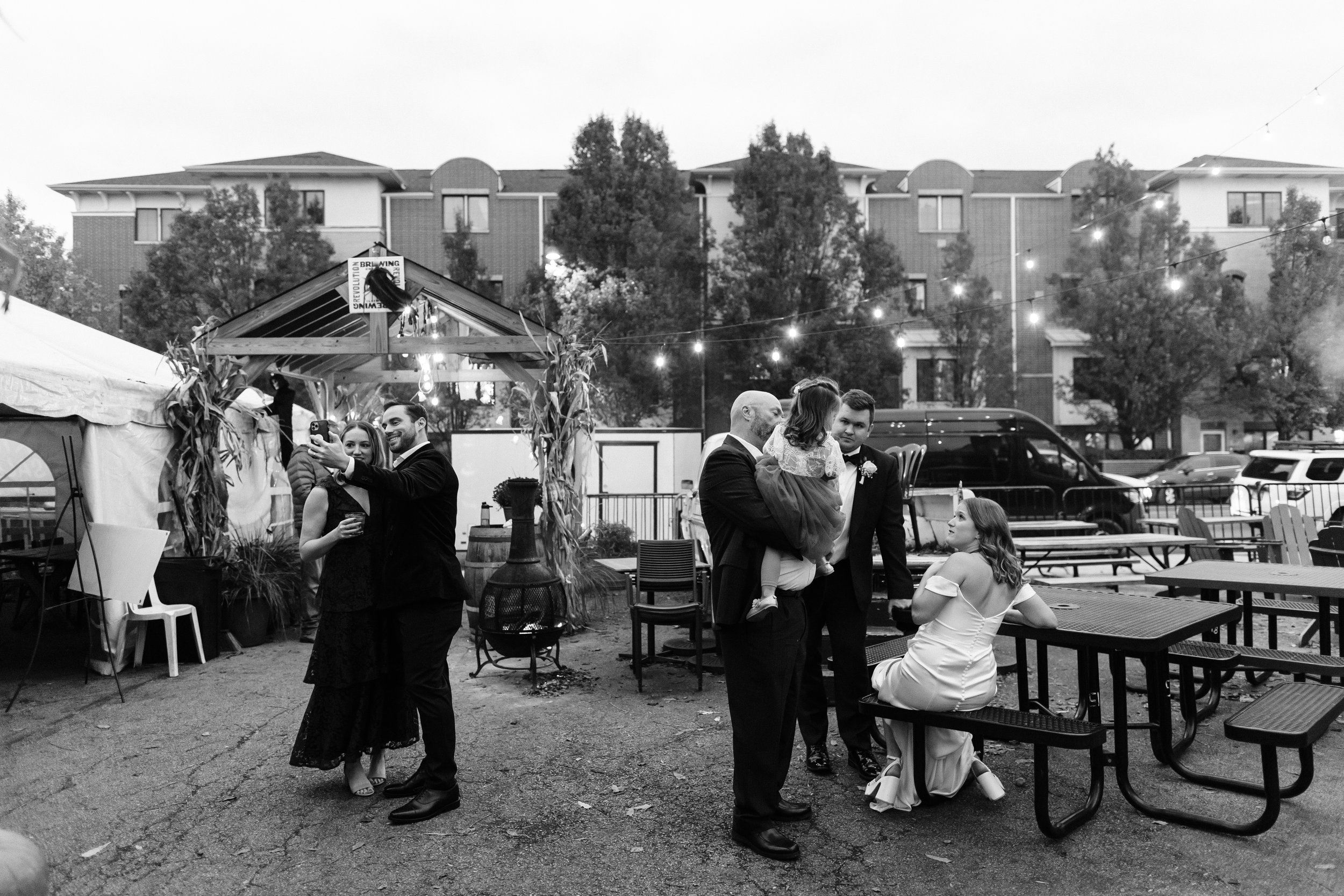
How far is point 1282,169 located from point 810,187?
1706 cm

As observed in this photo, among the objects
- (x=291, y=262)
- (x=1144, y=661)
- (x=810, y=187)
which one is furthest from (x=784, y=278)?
(x=1144, y=661)

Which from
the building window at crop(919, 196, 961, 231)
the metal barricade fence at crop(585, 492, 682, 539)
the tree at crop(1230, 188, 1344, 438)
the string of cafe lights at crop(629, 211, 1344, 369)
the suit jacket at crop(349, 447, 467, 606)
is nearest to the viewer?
the suit jacket at crop(349, 447, 467, 606)

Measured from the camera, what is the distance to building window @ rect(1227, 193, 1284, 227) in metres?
30.6

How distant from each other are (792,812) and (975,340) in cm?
2594

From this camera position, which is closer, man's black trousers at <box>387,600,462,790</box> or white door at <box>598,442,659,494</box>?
man's black trousers at <box>387,600,462,790</box>

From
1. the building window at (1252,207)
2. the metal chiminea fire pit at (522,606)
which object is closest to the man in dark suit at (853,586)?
the metal chiminea fire pit at (522,606)

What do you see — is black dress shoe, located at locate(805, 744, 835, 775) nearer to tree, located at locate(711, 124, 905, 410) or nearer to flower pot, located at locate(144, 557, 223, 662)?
flower pot, located at locate(144, 557, 223, 662)

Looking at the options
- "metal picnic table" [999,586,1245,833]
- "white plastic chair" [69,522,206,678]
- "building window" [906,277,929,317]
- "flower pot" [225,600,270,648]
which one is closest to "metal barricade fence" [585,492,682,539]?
"flower pot" [225,600,270,648]

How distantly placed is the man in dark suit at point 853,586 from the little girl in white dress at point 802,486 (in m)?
0.77

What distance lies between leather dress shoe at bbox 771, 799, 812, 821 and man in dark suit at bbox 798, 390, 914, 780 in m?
0.52

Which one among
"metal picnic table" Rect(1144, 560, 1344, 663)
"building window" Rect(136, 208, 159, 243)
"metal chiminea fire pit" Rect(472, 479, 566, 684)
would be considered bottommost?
"metal chiminea fire pit" Rect(472, 479, 566, 684)

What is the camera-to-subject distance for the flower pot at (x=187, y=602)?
7.61 m

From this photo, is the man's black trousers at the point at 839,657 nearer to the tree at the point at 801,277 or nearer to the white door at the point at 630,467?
the white door at the point at 630,467

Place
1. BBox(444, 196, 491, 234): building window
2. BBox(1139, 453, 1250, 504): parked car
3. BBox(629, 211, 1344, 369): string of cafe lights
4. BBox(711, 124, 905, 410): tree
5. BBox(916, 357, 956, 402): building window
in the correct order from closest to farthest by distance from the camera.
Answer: BBox(1139, 453, 1250, 504): parked car
BBox(629, 211, 1344, 369): string of cafe lights
BBox(711, 124, 905, 410): tree
BBox(916, 357, 956, 402): building window
BBox(444, 196, 491, 234): building window
